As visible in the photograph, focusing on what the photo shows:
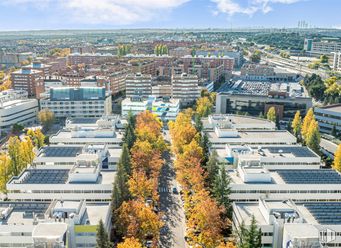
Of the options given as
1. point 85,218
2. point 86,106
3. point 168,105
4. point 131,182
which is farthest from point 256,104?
point 85,218

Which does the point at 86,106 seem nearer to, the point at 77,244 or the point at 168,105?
the point at 168,105

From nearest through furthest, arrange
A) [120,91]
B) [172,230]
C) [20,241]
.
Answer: [20,241]
[172,230]
[120,91]

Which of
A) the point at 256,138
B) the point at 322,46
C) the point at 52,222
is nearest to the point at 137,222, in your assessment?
the point at 52,222

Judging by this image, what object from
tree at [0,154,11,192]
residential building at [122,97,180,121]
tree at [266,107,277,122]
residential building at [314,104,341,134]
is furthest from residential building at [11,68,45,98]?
residential building at [314,104,341,134]

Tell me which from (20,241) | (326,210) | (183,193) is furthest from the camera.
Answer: (183,193)

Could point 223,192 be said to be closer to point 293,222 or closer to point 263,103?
point 293,222

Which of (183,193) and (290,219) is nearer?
(290,219)

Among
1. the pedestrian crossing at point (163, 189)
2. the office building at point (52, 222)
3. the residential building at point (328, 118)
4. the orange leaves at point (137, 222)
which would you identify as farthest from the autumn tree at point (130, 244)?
the residential building at point (328, 118)
